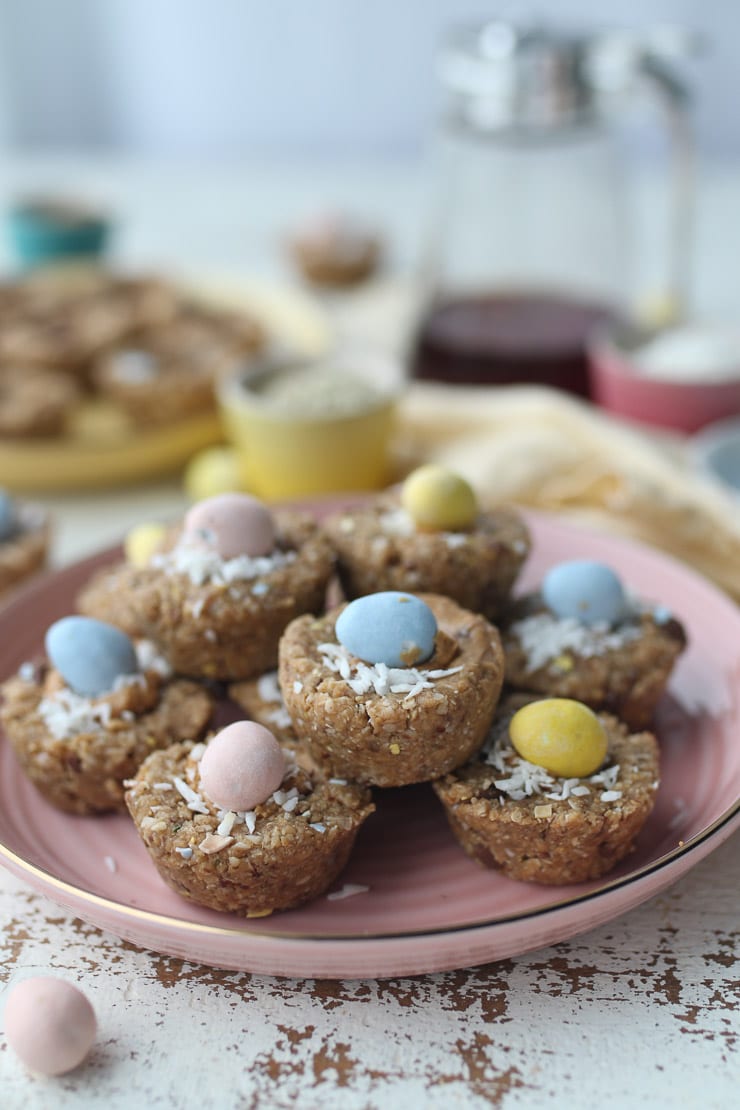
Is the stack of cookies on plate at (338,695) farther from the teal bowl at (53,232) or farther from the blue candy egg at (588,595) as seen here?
the teal bowl at (53,232)

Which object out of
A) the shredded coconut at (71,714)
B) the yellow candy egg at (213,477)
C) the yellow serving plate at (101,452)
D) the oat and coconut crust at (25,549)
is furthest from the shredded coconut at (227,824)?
the yellow serving plate at (101,452)

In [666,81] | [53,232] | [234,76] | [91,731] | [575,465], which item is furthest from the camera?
[234,76]

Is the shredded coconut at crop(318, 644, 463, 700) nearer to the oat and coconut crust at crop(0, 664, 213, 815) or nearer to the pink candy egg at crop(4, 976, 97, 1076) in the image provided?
the oat and coconut crust at crop(0, 664, 213, 815)

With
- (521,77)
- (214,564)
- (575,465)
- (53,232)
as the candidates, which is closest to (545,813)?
(214,564)

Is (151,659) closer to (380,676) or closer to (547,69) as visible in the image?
(380,676)

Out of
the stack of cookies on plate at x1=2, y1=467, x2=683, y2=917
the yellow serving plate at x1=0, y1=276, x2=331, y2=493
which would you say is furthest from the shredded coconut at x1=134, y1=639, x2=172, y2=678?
the yellow serving plate at x1=0, y1=276, x2=331, y2=493
